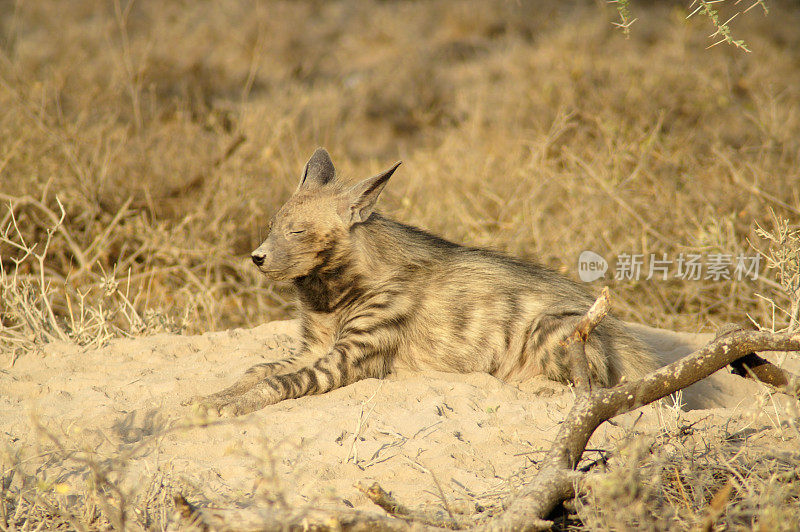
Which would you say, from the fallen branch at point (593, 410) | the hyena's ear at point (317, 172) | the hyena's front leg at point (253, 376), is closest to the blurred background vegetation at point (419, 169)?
the hyena's ear at point (317, 172)

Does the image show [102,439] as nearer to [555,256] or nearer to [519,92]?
[555,256]

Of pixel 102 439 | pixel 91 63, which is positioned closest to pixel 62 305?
pixel 102 439

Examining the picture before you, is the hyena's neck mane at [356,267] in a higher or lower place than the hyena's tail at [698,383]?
higher

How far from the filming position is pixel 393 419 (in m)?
3.41

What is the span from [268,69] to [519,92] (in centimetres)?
556

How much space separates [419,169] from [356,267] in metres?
3.71

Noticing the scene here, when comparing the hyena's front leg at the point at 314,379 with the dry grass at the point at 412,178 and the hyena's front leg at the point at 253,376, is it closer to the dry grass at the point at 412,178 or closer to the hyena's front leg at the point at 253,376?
the hyena's front leg at the point at 253,376

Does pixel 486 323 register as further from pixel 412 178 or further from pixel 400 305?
pixel 412 178

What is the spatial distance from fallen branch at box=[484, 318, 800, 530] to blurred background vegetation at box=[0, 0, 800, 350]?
1.68 metres

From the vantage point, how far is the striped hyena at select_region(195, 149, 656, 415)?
4133 millimetres

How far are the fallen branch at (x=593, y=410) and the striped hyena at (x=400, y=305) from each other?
108cm

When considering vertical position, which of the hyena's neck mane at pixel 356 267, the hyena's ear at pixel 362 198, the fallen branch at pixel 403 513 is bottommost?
the fallen branch at pixel 403 513

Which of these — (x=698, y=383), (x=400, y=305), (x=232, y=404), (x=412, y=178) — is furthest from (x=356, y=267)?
(x=412, y=178)

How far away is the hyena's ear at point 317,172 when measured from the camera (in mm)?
4578
